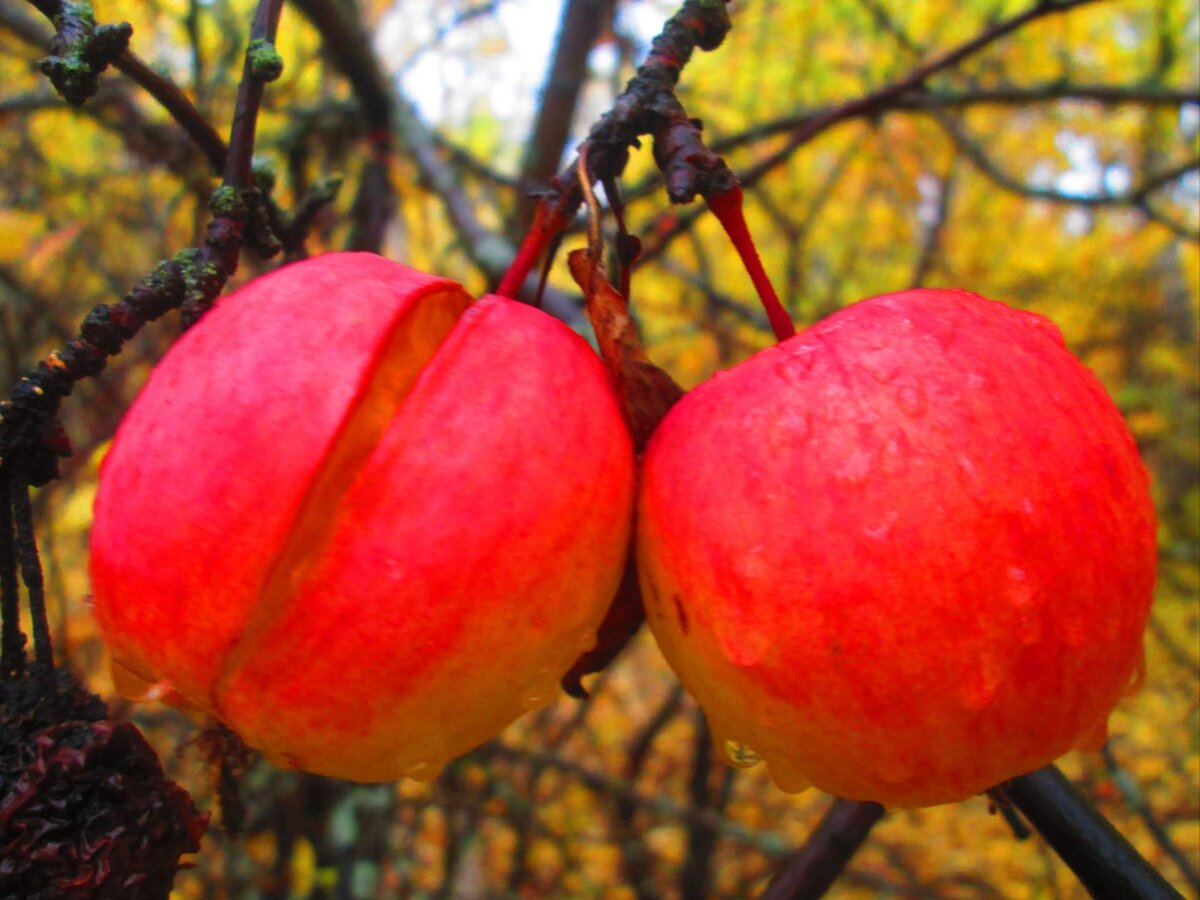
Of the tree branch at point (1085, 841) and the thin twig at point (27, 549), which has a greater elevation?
the thin twig at point (27, 549)

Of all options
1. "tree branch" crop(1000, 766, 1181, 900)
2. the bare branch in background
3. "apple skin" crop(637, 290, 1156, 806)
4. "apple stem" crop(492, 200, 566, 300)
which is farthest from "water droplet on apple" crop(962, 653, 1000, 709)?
the bare branch in background

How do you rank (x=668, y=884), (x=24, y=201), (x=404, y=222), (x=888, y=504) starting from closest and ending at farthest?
1. (x=888, y=504)
2. (x=24, y=201)
3. (x=668, y=884)
4. (x=404, y=222)

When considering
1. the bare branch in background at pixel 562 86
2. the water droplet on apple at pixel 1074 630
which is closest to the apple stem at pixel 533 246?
the water droplet on apple at pixel 1074 630

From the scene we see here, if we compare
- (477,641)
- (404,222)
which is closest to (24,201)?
(404,222)

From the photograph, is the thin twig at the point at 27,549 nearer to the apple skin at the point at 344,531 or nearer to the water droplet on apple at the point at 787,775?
the apple skin at the point at 344,531

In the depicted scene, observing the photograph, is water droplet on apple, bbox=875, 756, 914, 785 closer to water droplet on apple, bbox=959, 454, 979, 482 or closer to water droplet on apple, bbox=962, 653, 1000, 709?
water droplet on apple, bbox=962, 653, 1000, 709

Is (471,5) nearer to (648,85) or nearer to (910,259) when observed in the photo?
(910,259)

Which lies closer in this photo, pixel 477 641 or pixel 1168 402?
pixel 477 641
